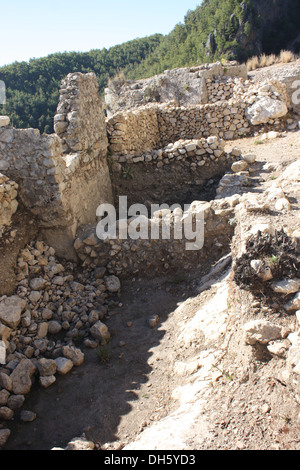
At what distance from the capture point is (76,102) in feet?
22.1

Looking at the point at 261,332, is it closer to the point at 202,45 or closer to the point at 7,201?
the point at 7,201

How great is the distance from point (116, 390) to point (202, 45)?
88.7ft

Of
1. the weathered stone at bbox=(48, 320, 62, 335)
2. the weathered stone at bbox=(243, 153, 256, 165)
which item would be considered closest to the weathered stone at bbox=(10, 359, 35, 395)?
the weathered stone at bbox=(48, 320, 62, 335)

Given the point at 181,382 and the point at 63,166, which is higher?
→ the point at 63,166

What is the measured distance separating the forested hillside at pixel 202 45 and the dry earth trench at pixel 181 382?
823 inches

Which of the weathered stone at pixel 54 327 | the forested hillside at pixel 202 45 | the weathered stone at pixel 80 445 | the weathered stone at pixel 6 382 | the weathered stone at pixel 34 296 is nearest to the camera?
the weathered stone at pixel 80 445

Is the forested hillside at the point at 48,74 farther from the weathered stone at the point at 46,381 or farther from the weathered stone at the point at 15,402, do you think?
the weathered stone at the point at 15,402

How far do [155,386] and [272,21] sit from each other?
30.3m

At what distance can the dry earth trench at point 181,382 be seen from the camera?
281 centimetres

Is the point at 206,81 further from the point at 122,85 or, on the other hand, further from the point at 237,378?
the point at 237,378


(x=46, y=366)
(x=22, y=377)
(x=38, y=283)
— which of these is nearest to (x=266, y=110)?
(x=38, y=283)

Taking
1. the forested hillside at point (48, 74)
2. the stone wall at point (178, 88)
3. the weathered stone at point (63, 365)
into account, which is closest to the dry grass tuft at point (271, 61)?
the stone wall at point (178, 88)

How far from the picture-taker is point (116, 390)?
4.02 metres
